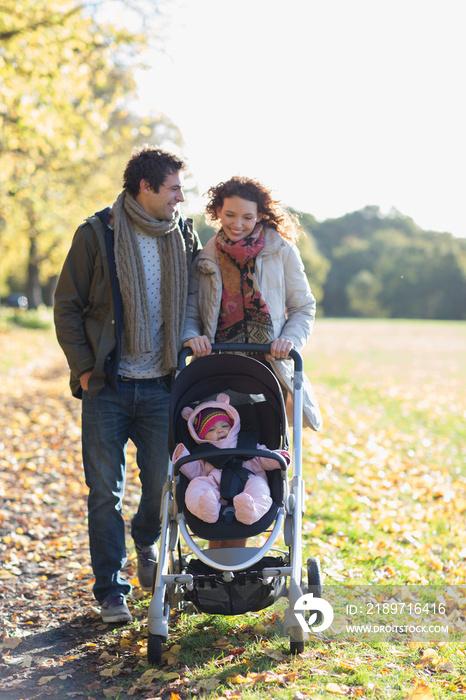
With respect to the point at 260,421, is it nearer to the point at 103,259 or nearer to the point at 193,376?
the point at 193,376

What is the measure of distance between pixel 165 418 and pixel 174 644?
117 centimetres

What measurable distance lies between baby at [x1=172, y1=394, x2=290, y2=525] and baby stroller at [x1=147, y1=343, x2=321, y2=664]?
0.05 meters

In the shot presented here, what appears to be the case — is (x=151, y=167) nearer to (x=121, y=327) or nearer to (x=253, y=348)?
(x=121, y=327)

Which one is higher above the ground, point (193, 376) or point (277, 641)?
point (193, 376)

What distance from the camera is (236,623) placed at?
3729 millimetres

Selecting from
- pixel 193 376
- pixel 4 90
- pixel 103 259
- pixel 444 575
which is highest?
pixel 4 90

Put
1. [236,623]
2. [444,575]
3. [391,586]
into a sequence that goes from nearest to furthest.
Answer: [236,623]
[391,586]
[444,575]

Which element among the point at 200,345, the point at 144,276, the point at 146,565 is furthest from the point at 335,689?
the point at 144,276

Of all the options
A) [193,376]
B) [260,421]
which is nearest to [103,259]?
[193,376]

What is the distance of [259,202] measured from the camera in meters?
3.80

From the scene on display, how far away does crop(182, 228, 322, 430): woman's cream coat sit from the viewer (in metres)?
3.85

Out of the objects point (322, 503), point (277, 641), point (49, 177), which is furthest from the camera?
point (49, 177)

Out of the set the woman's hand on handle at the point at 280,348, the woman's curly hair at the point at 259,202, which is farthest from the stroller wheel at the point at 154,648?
the woman's curly hair at the point at 259,202

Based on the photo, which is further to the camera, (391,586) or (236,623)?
(391,586)
